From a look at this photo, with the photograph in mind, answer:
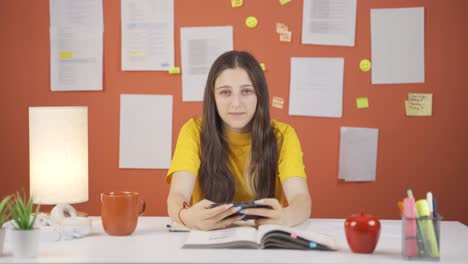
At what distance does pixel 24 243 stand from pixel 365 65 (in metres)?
2.26

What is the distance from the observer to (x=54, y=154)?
93.9 inches

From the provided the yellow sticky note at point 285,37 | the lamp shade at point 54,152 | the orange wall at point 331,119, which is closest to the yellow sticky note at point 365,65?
the orange wall at point 331,119

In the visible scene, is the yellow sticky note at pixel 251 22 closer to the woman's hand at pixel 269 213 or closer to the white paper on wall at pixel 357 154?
the white paper on wall at pixel 357 154

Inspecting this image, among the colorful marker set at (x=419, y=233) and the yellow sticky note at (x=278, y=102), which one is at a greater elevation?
the yellow sticky note at (x=278, y=102)

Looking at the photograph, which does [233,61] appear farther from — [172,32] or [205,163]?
[172,32]

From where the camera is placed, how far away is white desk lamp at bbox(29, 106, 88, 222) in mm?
2375

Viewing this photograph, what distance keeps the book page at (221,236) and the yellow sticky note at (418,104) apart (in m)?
1.83

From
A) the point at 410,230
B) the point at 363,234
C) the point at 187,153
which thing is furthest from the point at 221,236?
the point at 187,153

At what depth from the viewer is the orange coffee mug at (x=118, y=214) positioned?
1768mm

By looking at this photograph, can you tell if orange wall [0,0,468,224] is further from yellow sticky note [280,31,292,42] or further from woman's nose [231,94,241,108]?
woman's nose [231,94,241,108]

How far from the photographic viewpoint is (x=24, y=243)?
149 centimetres

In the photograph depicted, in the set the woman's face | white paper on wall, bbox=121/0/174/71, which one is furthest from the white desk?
white paper on wall, bbox=121/0/174/71

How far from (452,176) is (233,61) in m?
1.62

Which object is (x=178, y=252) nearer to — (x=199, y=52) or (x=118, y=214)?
(x=118, y=214)
